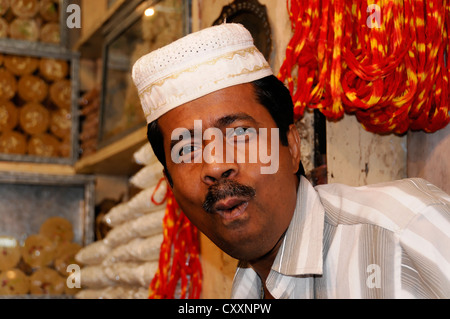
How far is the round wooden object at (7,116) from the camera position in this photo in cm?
343

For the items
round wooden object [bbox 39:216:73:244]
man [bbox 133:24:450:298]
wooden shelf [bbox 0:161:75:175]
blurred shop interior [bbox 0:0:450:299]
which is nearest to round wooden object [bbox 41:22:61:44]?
blurred shop interior [bbox 0:0:450:299]

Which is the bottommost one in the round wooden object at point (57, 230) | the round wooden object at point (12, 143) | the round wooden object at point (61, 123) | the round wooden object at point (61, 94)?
the round wooden object at point (57, 230)

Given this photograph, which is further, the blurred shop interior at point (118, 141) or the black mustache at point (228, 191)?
the blurred shop interior at point (118, 141)

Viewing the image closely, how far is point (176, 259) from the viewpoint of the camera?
207 cm

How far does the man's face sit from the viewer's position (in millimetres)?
1084

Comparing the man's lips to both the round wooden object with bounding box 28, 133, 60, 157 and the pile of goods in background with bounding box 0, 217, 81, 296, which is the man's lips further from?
the round wooden object with bounding box 28, 133, 60, 157

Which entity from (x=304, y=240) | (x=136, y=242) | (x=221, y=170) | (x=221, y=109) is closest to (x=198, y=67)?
(x=221, y=109)

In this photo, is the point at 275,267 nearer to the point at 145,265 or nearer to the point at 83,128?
the point at 145,265

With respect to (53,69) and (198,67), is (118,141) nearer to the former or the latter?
(53,69)

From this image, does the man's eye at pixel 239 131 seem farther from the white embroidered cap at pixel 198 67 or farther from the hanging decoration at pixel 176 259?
the hanging decoration at pixel 176 259

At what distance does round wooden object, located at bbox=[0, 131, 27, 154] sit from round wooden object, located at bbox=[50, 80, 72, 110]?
0.31 meters

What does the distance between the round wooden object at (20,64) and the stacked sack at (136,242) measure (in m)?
1.25

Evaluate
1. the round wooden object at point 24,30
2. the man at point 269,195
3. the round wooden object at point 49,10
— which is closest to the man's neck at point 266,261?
the man at point 269,195

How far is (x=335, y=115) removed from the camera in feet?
4.63
